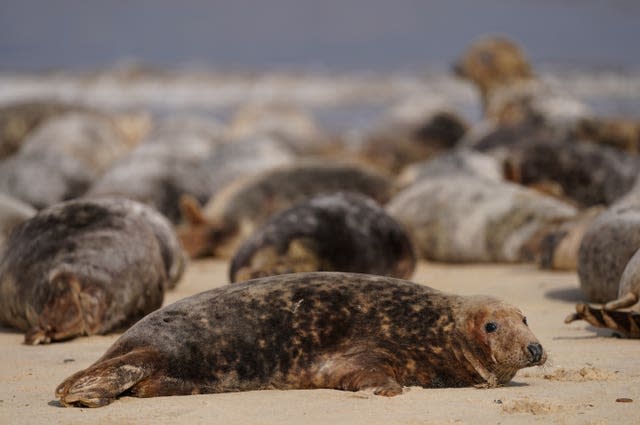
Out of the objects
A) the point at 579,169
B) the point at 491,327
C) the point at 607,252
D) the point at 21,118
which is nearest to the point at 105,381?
the point at 491,327

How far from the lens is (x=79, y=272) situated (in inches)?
260

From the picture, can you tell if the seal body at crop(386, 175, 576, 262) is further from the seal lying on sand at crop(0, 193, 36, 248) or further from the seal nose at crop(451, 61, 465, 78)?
the seal nose at crop(451, 61, 465, 78)

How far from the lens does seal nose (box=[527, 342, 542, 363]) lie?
14.7ft

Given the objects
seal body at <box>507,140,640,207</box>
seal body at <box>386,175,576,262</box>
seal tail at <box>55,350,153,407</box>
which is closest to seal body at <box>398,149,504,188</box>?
seal body at <box>507,140,640,207</box>

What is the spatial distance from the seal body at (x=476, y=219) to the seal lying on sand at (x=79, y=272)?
13.7ft

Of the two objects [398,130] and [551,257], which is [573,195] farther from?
[398,130]

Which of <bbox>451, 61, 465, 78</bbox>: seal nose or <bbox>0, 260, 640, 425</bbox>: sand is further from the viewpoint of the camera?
<bbox>451, 61, 465, 78</bbox>: seal nose

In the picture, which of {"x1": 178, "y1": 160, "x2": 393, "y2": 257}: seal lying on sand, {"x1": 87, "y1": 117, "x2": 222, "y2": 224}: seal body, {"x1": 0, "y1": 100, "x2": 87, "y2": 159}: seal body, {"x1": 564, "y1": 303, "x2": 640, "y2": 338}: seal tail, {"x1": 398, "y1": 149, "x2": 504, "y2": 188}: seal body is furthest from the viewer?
{"x1": 0, "y1": 100, "x2": 87, "y2": 159}: seal body

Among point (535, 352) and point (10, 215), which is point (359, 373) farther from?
point (10, 215)

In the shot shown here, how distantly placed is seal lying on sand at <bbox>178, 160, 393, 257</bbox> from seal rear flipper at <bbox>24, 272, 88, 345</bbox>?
456 centimetres

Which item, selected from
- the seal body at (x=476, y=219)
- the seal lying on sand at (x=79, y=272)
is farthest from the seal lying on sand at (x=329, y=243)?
the seal body at (x=476, y=219)

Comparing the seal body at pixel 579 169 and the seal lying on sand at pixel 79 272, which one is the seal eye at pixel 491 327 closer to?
the seal lying on sand at pixel 79 272

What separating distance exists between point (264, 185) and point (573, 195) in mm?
3547

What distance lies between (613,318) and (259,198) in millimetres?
6864
